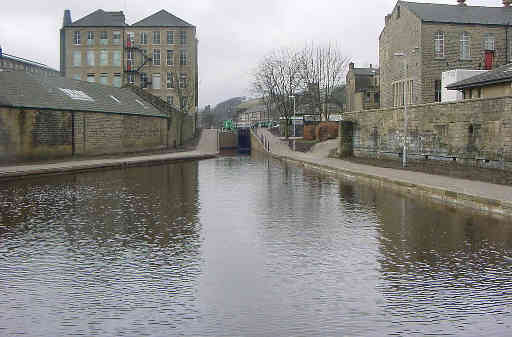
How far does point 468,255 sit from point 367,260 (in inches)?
64.5

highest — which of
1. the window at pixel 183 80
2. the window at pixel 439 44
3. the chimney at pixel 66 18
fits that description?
the chimney at pixel 66 18

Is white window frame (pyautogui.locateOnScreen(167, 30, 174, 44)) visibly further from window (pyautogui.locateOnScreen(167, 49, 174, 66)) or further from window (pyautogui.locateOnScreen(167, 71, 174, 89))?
window (pyautogui.locateOnScreen(167, 71, 174, 89))

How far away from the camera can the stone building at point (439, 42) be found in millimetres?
45500

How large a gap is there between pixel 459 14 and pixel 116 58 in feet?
196

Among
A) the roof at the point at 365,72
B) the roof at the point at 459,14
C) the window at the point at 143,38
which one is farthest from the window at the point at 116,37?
the roof at the point at 459,14

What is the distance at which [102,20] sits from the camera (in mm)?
93625

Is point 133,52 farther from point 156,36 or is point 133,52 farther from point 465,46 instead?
point 465,46

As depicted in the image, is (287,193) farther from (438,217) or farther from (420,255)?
(420,255)

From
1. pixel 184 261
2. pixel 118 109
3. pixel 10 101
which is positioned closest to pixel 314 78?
pixel 118 109

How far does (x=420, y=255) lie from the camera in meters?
8.86

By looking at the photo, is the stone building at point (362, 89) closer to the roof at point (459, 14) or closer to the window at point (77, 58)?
the roof at point (459, 14)

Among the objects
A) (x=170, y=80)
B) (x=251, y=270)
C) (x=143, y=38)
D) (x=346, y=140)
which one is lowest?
(x=251, y=270)

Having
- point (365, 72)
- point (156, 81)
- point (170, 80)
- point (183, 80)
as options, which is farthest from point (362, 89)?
point (156, 81)

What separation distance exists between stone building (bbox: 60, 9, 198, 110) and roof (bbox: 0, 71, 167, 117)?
37558 mm
